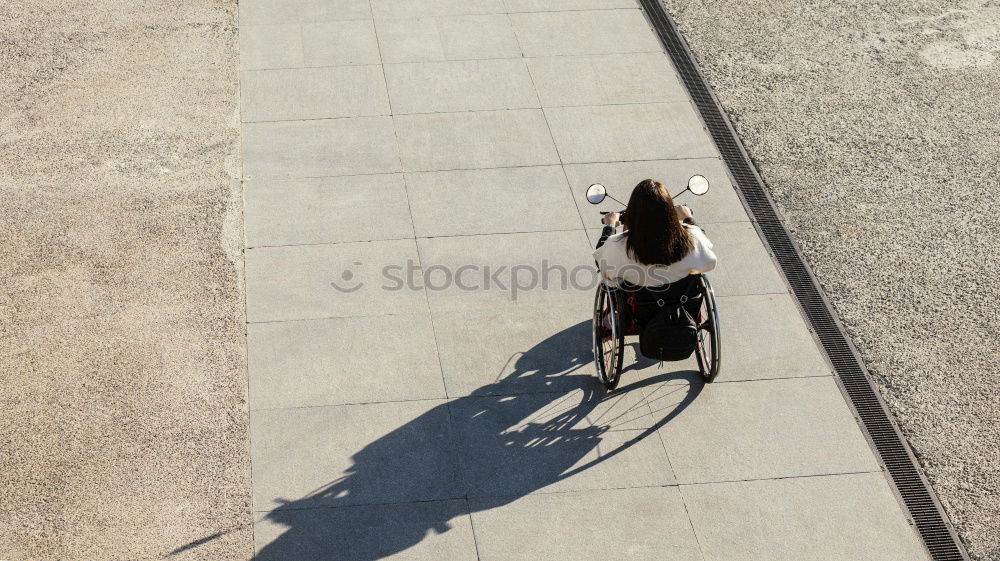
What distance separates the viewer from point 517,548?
5309 mm

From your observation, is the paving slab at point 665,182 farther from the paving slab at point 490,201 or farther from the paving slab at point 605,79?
the paving slab at point 605,79

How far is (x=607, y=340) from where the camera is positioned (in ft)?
20.2

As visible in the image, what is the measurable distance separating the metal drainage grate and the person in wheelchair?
1.41 metres

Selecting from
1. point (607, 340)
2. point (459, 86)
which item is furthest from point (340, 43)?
point (607, 340)

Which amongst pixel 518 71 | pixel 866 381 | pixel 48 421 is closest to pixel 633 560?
pixel 866 381

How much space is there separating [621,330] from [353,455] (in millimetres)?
1716

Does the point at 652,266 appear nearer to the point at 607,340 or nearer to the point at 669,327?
the point at 669,327

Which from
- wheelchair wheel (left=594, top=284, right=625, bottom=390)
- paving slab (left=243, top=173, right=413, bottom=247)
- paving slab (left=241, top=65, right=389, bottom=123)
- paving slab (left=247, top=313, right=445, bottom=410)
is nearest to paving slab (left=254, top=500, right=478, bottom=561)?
paving slab (left=247, top=313, right=445, bottom=410)

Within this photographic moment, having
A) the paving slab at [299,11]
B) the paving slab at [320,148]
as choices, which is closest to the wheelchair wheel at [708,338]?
the paving slab at [320,148]

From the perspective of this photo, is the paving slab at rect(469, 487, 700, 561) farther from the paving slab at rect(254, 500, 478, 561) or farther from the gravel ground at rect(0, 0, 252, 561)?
the gravel ground at rect(0, 0, 252, 561)

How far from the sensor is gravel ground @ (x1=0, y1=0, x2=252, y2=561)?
545cm

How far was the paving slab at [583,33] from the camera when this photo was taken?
960 centimetres

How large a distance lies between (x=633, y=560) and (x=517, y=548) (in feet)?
2.04

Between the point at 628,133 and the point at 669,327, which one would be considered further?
the point at 628,133
